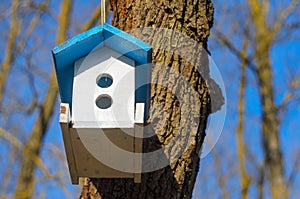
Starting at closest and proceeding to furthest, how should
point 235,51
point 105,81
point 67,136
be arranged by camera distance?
point 67,136
point 105,81
point 235,51

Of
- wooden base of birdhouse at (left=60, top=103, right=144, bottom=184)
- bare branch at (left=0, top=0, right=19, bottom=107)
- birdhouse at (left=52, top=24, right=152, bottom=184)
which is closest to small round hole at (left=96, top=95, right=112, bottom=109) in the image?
birdhouse at (left=52, top=24, right=152, bottom=184)

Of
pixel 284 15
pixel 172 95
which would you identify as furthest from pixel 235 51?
pixel 172 95

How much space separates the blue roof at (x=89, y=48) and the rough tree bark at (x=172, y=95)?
6.8 inches

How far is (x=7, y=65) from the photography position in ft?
23.3

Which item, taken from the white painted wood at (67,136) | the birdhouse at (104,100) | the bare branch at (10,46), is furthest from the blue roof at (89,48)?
the bare branch at (10,46)

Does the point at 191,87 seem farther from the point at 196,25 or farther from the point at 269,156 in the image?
the point at 269,156

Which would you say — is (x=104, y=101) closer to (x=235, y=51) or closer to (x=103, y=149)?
(x=103, y=149)

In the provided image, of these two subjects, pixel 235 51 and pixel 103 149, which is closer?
pixel 103 149

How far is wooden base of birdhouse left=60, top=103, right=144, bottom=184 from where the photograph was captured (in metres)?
1.76

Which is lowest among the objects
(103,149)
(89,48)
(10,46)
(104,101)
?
(103,149)

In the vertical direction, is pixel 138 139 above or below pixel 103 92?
below

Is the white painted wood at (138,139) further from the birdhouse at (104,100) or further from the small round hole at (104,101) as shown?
the small round hole at (104,101)

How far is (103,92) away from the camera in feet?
6.08

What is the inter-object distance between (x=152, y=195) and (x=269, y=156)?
4.72 m
